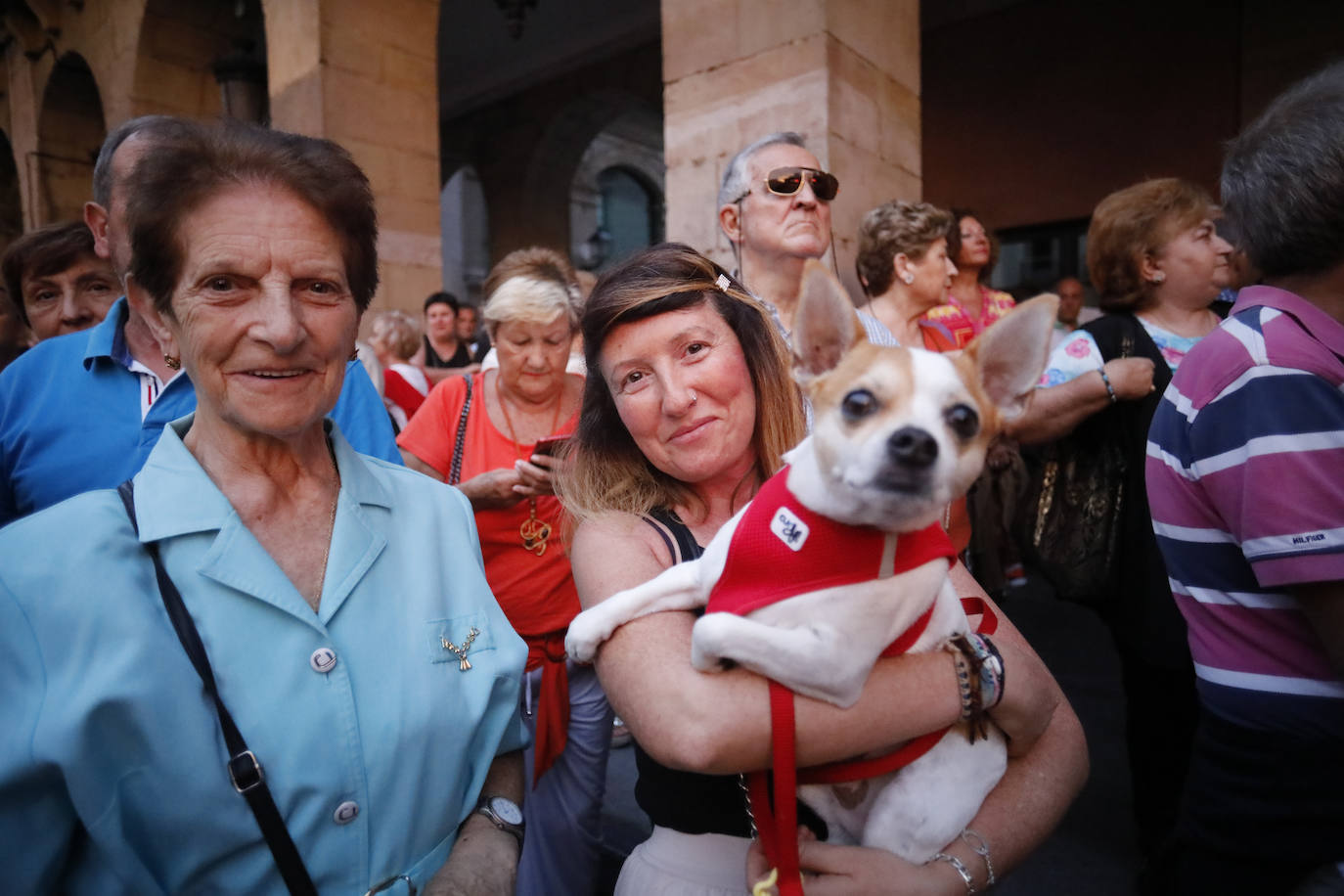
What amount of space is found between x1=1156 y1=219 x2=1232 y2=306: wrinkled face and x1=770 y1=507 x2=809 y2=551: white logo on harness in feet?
8.16

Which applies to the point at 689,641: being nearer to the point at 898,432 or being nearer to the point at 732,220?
the point at 898,432

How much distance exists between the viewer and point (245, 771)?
1.15 meters

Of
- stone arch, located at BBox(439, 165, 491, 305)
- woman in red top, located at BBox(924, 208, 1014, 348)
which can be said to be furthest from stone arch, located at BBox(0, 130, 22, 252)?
woman in red top, located at BBox(924, 208, 1014, 348)

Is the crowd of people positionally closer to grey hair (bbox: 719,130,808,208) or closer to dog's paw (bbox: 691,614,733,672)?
dog's paw (bbox: 691,614,733,672)

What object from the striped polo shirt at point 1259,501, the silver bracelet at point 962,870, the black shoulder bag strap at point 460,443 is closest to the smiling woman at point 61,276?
the black shoulder bag strap at point 460,443

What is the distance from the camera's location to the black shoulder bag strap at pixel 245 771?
1.15 meters

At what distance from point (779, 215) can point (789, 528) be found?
197cm

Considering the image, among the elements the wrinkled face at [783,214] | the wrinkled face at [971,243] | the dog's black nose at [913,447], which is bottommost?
the dog's black nose at [913,447]

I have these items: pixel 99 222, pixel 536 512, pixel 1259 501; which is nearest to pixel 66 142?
pixel 99 222

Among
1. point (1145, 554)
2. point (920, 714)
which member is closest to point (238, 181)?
point (920, 714)

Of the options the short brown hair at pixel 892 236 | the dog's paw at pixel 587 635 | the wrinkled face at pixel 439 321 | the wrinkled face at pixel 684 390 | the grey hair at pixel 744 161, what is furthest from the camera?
the wrinkled face at pixel 439 321

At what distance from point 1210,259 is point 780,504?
2.53 meters

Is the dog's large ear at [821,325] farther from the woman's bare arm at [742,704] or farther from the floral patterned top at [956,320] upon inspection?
the floral patterned top at [956,320]

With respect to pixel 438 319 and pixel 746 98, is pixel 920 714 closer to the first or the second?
pixel 746 98
